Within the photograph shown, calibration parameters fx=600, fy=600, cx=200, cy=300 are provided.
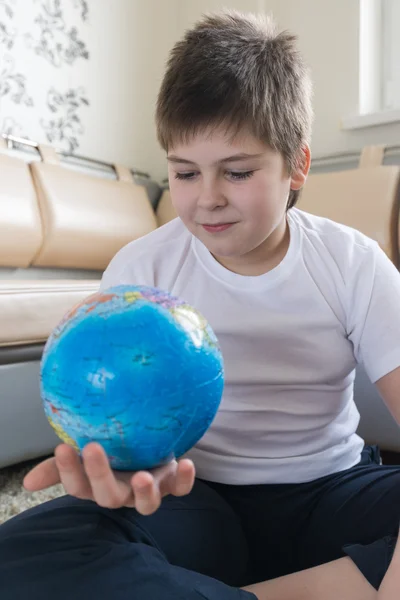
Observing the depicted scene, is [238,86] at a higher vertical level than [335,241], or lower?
higher

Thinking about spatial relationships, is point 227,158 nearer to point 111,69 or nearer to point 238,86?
point 238,86

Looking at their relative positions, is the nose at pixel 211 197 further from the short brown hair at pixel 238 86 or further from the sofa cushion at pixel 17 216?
the sofa cushion at pixel 17 216

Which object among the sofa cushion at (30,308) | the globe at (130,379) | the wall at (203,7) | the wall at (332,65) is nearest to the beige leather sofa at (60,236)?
the sofa cushion at (30,308)

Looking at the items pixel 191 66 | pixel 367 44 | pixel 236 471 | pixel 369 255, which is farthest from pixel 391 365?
pixel 367 44

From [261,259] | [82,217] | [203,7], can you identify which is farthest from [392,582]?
[203,7]

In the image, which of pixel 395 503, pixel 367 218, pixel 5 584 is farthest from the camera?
pixel 367 218

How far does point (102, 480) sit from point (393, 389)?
0.46 meters

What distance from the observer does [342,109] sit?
8.46 ft

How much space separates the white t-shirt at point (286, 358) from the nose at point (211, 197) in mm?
156

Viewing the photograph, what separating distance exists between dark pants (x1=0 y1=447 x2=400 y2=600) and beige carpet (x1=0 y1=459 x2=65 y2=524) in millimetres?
595

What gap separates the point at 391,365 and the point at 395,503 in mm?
196

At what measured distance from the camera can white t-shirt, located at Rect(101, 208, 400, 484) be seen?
0.93 metres

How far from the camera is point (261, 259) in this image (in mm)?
993

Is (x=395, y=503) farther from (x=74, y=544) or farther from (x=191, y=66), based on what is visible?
(x=191, y=66)
